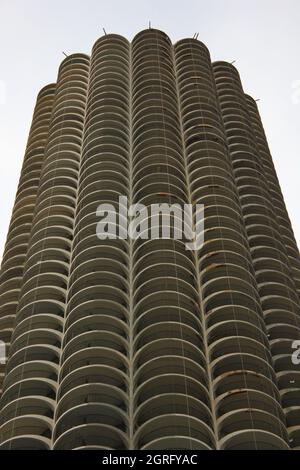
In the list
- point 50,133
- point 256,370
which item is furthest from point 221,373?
point 50,133

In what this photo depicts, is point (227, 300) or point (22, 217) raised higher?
point (22, 217)

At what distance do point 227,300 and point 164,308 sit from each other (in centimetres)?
Result: 689

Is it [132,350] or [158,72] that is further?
[158,72]

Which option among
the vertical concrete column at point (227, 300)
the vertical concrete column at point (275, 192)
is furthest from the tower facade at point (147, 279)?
the vertical concrete column at point (275, 192)

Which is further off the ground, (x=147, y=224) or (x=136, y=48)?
(x=136, y=48)

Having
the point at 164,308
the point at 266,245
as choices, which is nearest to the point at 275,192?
the point at 266,245

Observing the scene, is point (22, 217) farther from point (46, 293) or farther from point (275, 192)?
point (275, 192)

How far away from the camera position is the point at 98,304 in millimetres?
82938

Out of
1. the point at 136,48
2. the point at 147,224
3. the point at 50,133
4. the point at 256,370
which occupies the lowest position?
the point at 256,370

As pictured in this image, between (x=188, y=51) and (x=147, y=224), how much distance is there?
47002 millimetres

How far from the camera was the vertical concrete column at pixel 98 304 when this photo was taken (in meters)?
70.5

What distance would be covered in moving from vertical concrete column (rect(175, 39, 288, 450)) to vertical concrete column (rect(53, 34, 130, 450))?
333 inches

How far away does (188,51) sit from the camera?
5162 inches

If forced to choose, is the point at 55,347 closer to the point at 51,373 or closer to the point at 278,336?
the point at 51,373
